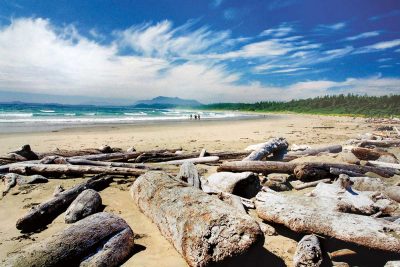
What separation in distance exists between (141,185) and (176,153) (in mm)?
4233

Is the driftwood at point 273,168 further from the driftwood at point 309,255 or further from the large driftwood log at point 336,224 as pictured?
the driftwood at point 309,255

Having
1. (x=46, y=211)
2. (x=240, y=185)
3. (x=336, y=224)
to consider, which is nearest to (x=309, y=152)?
(x=240, y=185)

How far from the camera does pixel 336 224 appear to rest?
3457 millimetres

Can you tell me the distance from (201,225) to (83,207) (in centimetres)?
251

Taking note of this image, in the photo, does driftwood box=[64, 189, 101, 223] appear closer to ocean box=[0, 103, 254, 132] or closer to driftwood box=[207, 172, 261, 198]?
driftwood box=[207, 172, 261, 198]

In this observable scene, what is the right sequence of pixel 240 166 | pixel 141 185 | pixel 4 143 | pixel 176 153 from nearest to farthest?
pixel 141 185 < pixel 240 166 < pixel 176 153 < pixel 4 143

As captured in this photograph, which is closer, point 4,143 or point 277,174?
point 277,174

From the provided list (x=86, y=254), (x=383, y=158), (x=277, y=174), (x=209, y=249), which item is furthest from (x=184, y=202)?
(x=383, y=158)

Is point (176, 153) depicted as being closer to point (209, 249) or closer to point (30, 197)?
point (30, 197)

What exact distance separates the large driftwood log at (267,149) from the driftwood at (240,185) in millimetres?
1996

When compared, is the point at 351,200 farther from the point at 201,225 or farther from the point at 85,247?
the point at 85,247

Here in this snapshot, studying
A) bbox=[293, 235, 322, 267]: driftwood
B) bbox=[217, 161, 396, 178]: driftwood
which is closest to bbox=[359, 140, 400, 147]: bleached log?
bbox=[217, 161, 396, 178]: driftwood

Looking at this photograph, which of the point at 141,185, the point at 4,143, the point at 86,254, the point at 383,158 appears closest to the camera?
the point at 86,254

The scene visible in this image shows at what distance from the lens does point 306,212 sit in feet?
12.3
